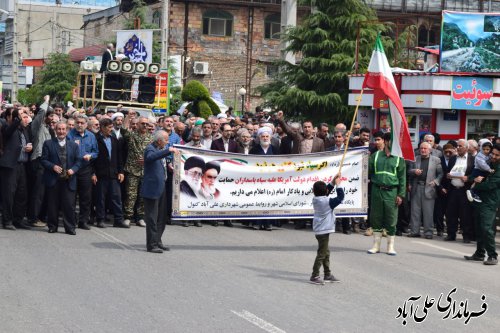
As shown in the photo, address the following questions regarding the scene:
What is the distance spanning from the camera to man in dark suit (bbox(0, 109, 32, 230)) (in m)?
15.7

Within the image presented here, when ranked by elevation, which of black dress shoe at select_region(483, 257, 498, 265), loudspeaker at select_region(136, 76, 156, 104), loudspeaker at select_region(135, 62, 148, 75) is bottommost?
black dress shoe at select_region(483, 257, 498, 265)

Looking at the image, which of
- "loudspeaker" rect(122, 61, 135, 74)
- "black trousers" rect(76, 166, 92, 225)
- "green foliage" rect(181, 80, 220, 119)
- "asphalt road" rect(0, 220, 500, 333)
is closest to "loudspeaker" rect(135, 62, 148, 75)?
"loudspeaker" rect(122, 61, 135, 74)

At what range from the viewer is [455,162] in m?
17.2

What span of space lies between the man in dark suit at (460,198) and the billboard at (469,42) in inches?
300

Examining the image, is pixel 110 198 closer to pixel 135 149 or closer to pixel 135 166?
pixel 135 166

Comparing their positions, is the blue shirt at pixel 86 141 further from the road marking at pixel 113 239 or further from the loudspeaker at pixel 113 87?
the loudspeaker at pixel 113 87

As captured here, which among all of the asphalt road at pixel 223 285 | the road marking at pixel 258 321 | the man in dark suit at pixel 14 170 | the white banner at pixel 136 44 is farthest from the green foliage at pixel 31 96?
the road marking at pixel 258 321

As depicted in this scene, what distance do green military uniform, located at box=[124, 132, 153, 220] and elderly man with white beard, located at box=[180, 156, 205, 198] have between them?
123cm

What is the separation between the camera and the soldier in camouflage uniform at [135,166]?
54.9ft

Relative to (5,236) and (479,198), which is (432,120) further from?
(5,236)

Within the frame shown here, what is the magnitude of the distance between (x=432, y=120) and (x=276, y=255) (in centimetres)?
1115

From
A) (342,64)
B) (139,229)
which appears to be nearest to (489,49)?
(342,64)

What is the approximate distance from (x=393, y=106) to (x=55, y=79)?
166 feet

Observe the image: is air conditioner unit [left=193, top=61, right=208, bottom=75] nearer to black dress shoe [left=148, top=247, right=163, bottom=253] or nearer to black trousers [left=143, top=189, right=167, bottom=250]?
black trousers [left=143, top=189, right=167, bottom=250]
